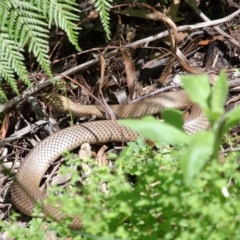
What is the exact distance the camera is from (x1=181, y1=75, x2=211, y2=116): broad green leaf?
1.90 meters

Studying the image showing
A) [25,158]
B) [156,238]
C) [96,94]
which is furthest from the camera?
[96,94]

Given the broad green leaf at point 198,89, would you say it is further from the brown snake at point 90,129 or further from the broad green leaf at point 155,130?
the brown snake at point 90,129

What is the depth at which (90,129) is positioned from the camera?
484 centimetres

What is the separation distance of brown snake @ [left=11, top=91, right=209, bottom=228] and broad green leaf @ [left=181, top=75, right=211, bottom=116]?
272 centimetres

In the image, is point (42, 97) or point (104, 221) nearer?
point (104, 221)

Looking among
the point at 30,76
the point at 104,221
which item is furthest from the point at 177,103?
the point at 104,221

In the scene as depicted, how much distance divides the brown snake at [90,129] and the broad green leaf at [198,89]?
2.72m

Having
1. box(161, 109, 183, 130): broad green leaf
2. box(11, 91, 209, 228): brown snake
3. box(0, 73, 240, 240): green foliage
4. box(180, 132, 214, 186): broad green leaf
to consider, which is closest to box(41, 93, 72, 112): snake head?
box(11, 91, 209, 228): brown snake

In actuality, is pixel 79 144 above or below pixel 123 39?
below

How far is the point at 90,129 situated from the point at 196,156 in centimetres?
310

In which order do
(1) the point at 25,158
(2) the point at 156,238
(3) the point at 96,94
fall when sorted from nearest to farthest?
(2) the point at 156,238
(1) the point at 25,158
(3) the point at 96,94

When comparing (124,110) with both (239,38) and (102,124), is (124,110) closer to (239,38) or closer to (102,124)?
(102,124)

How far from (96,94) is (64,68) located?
349 millimetres

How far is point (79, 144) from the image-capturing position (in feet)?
15.9
